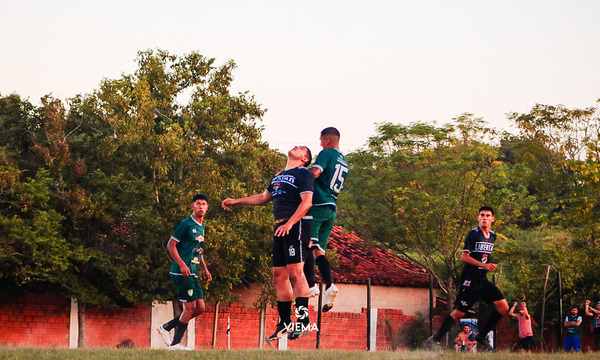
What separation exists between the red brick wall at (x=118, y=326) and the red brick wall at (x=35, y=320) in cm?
100

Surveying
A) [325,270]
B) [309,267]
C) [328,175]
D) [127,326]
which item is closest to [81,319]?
[127,326]

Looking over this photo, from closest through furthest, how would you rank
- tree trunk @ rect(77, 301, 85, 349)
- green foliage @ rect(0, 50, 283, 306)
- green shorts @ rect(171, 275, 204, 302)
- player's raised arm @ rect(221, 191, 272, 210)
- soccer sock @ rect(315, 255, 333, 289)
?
player's raised arm @ rect(221, 191, 272, 210) → soccer sock @ rect(315, 255, 333, 289) → green shorts @ rect(171, 275, 204, 302) → green foliage @ rect(0, 50, 283, 306) → tree trunk @ rect(77, 301, 85, 349)

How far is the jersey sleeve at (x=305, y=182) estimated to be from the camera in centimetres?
1051

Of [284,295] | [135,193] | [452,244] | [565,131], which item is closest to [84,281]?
[135,193]

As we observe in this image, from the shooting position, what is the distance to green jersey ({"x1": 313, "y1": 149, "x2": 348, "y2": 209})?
11.2 metres

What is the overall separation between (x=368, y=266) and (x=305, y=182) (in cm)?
3188

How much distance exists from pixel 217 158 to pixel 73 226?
5.71 m

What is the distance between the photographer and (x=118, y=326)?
32.6 metres

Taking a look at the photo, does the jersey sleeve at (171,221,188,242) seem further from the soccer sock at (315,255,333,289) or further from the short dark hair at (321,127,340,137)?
the short dark hair at (321,127,340,137)

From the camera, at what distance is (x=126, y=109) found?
2991 centimetres

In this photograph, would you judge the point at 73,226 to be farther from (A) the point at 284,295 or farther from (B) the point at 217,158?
(A) the point at 284,295

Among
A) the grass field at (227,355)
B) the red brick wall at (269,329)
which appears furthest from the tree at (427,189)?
the grass field at (227,355)

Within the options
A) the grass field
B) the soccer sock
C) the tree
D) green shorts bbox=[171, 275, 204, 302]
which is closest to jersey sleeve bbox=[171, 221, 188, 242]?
green shorts bbox=[171, 275, 204, 302]

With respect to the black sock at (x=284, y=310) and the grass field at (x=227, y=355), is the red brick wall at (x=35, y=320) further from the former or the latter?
the black sock at (x=284, y=310)
